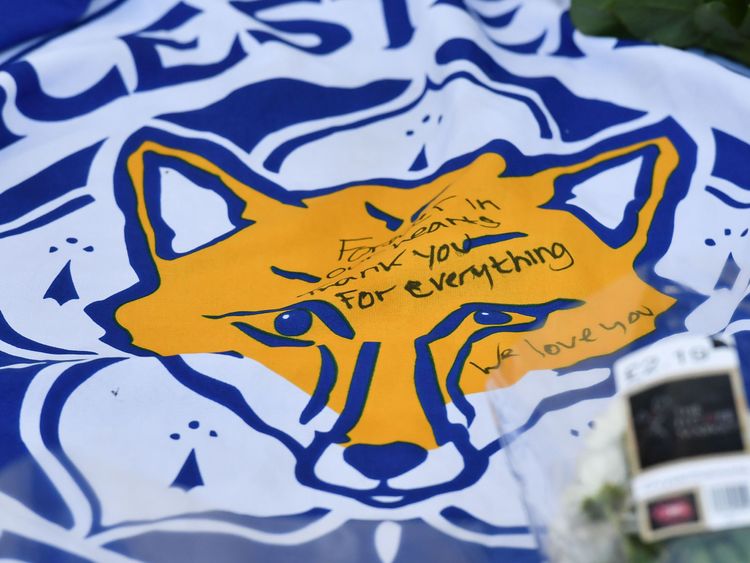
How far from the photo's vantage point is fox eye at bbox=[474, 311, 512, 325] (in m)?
0.55

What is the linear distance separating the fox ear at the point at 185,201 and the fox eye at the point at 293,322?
0.30 feet

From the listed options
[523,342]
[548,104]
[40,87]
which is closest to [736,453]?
[523,342]

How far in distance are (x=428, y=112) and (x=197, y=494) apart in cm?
38

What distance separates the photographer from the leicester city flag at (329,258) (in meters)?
0.46

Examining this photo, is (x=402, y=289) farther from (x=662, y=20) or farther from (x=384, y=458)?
(x=662, y=20)

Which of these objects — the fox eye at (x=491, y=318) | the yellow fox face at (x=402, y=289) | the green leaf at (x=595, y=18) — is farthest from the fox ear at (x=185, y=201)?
the green leaf at (x=595, y=18)

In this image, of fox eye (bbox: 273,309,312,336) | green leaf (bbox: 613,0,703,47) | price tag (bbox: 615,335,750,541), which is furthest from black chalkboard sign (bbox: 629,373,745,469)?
green leaf (bbox: 613,0,703,47)

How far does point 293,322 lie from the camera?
0.56 m

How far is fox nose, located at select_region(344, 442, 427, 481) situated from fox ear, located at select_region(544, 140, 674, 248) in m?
0.21

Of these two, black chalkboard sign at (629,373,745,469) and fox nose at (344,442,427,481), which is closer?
black chalkboard sign at (629,373,745,469)

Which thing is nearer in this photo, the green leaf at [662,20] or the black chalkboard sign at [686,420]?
the black chalkboard sign at [686,420]

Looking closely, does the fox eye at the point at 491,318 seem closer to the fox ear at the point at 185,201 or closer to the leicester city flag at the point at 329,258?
the leicester city flag at the point at 329,258

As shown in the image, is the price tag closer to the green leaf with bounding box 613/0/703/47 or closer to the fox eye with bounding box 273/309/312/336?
the fox eye with bounding box 273/309/312/336

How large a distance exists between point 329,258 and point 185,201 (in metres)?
0.12
